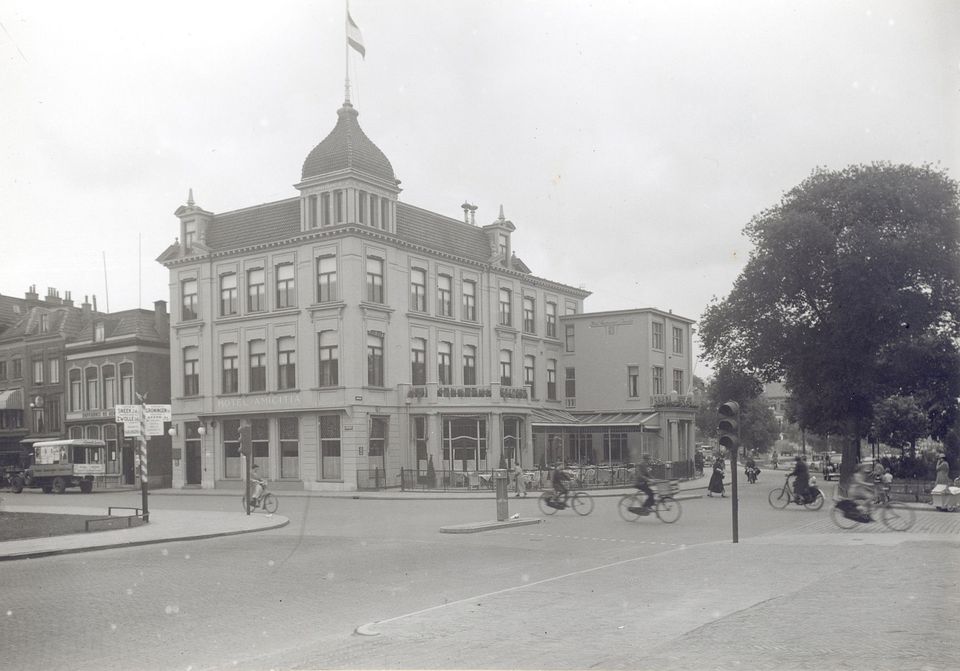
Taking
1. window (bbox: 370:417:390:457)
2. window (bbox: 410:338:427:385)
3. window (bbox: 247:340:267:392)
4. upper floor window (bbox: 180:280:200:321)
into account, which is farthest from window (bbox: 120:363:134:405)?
window (bbox: 410:338:427:385)

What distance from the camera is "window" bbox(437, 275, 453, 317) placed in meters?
47.5

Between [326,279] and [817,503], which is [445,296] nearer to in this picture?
[326,279]

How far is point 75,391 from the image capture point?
52.6 meters

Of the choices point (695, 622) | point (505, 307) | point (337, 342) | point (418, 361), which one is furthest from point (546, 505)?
point (505, 307)

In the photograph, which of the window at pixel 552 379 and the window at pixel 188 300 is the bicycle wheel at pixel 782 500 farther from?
the window at pixel 188 300

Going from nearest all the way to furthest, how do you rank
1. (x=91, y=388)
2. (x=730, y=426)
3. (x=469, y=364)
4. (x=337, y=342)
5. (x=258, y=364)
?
1. (x=730, y=426)
2. (x=337, y=342)
3. (x=258, y=364)
4. (x=469, y=364)
5. (x=91, y=388)

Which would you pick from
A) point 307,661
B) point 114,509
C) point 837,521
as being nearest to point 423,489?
point 114,509

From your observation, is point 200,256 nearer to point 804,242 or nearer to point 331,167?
point 331,167

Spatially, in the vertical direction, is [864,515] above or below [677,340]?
below

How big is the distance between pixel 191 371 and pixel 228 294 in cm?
485

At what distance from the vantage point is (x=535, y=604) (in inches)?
416

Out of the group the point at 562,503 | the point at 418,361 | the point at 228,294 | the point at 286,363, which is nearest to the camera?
the point at 562,503

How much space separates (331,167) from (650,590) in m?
34.5

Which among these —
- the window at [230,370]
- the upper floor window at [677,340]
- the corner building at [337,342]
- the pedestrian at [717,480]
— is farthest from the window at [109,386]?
the upper floor window at [677,340]
